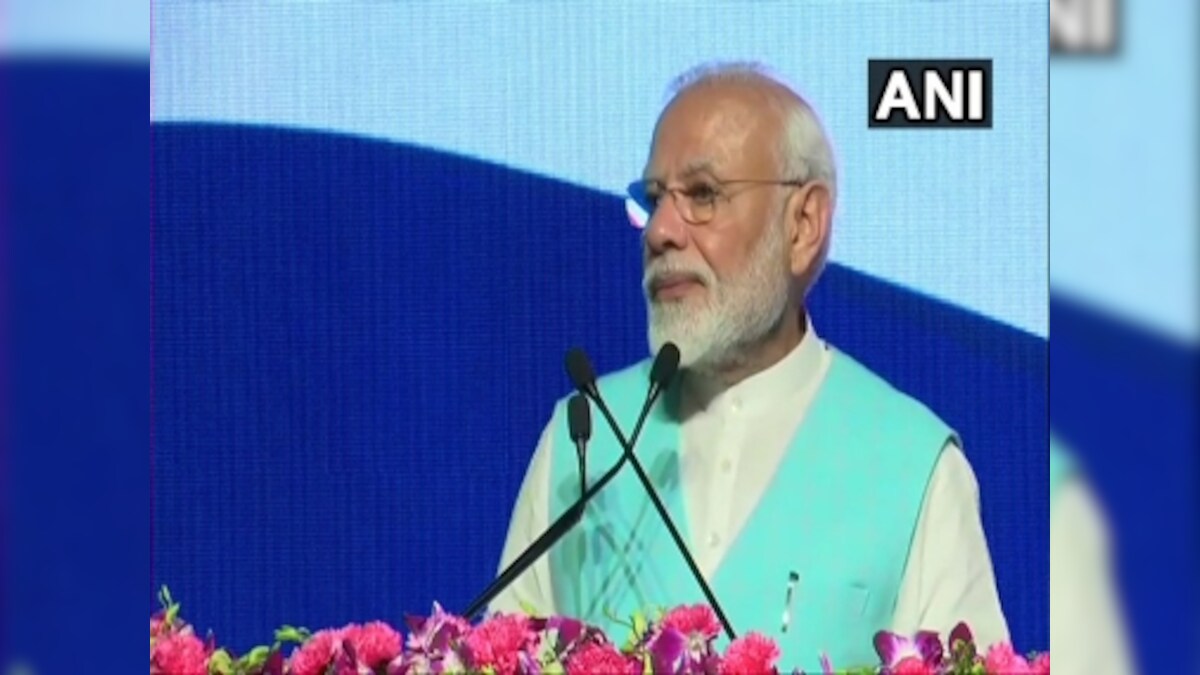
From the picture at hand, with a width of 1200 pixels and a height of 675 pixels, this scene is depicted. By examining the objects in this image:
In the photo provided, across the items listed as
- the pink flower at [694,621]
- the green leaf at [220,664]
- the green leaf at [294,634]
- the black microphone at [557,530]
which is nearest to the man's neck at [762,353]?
the black microphone at [557,530]

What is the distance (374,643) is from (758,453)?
2.61ft

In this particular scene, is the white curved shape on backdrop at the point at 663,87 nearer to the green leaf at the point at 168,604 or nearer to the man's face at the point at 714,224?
the man's face at the point at 714,224

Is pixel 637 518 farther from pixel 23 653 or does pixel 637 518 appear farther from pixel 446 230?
pixel 23 653

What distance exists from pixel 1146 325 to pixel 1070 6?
62cm

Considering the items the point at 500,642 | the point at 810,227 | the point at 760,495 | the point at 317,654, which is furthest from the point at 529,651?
the point at 810,227

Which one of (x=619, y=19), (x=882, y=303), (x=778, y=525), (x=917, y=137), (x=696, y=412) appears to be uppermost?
(x=619, y=19)

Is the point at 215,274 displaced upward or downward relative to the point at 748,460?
upward

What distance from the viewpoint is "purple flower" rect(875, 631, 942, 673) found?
289cm

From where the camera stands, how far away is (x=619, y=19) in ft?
9.54

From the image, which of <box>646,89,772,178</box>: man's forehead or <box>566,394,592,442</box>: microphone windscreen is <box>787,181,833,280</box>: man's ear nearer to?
<box>646,89,772,178</box>: man's forehead

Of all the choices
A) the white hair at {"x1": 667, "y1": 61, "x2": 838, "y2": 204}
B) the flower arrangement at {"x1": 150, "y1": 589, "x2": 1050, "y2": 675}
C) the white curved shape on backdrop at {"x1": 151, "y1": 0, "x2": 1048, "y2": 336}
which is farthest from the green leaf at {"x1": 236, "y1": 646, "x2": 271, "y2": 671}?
the white hair at {"x1": 667, "y1": 61, "x2": 838, "y2": 204}

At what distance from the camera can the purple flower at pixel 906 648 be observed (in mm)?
2891

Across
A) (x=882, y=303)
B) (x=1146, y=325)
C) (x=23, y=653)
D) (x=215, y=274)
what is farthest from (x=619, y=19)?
(x=23, y=653)

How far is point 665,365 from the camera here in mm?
2922
